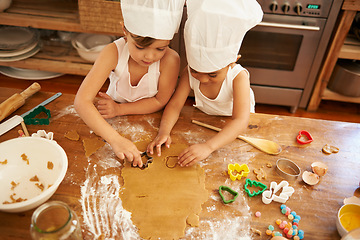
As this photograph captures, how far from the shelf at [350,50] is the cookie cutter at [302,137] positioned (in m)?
1.25

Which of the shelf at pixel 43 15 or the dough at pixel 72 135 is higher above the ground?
the dough at pixel 72 135

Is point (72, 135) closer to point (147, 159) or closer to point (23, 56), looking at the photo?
point (147, 159)

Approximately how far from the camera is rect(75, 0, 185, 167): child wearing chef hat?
35.9 inches

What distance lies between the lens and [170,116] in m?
1.03

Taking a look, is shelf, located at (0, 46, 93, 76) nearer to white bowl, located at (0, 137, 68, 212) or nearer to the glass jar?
white bowl, located at (0, 137, 68, 212)

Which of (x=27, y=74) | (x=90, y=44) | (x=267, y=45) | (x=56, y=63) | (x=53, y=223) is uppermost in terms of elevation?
(x=53, y=223)

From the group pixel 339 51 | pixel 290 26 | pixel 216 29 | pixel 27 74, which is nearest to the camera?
pixel 216 29

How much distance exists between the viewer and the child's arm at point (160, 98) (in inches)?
41.9

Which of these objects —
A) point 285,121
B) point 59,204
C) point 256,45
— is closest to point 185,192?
point 59,204

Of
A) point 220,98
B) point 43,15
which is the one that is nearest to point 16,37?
point 43,15

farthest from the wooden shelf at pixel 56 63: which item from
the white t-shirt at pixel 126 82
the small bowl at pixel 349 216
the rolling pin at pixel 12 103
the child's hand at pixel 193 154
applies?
the small bowl at pixel 349 216

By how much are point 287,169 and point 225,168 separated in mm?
193

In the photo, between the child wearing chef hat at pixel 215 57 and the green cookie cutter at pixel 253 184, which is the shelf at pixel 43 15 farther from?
the green cookie cutter at pixel 253 184

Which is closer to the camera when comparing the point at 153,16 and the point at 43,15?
the point at 153,16
